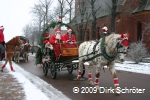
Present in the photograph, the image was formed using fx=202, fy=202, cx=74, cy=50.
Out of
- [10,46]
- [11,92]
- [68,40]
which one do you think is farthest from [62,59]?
[10,46]

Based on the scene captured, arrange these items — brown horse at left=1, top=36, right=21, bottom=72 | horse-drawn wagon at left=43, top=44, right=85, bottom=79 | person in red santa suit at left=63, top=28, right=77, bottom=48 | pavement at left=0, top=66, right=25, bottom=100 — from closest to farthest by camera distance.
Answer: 1. pavement at left=0, top=66, right=25, bottom=100
2. horse-drawn wagon at left=43, top=44, right=85, bottom=79
3. person in red santa suit at left=63, top=28, right=77, bottom=48
4. brown horse at left=1, top=36, right=21, bottom=72

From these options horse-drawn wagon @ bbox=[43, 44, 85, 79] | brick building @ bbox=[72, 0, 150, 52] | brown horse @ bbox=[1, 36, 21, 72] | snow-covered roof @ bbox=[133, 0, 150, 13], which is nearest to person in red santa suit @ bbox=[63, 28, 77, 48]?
horse-drawn wagon @ bbox=[43, 44, 85, 79]

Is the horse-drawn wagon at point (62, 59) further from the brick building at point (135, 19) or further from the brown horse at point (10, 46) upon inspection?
the brick building at point (135, 19)

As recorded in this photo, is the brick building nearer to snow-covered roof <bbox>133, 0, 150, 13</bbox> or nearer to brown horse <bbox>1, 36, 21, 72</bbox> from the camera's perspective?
snow-covered roof <bbox>133, 0, 150, 13</bbox>

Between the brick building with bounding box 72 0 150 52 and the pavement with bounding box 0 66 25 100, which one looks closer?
the pavement with bounding box 0 66 25 100

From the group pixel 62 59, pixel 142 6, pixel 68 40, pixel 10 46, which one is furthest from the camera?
pixel 142 6

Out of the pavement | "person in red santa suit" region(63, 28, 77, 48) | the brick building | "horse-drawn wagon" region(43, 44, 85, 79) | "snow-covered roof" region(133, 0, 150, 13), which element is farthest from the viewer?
"snow-covered roof" region(133, 0, 150, 13)

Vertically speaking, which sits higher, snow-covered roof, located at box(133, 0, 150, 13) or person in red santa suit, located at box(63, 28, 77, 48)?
snow-covered roof, located at box(133, 0, 150, 13)

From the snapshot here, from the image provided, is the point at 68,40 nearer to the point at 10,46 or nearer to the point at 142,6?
the point at 10,46

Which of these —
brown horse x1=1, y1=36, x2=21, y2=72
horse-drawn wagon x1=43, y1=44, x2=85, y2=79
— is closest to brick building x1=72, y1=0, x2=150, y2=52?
brown horse x1=1, y1=36, x2=21, y2=72

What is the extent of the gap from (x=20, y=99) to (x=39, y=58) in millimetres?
6688

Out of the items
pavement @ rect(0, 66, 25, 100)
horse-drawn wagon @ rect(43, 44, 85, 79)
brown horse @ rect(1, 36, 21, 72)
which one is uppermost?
brown horse @ rect(1, 36, 21, 72)

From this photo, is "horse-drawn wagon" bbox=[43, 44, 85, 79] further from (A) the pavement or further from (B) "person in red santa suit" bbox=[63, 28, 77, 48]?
(A) the pavement

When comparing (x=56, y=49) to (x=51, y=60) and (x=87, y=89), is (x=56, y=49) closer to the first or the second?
(x=51, y=60)
